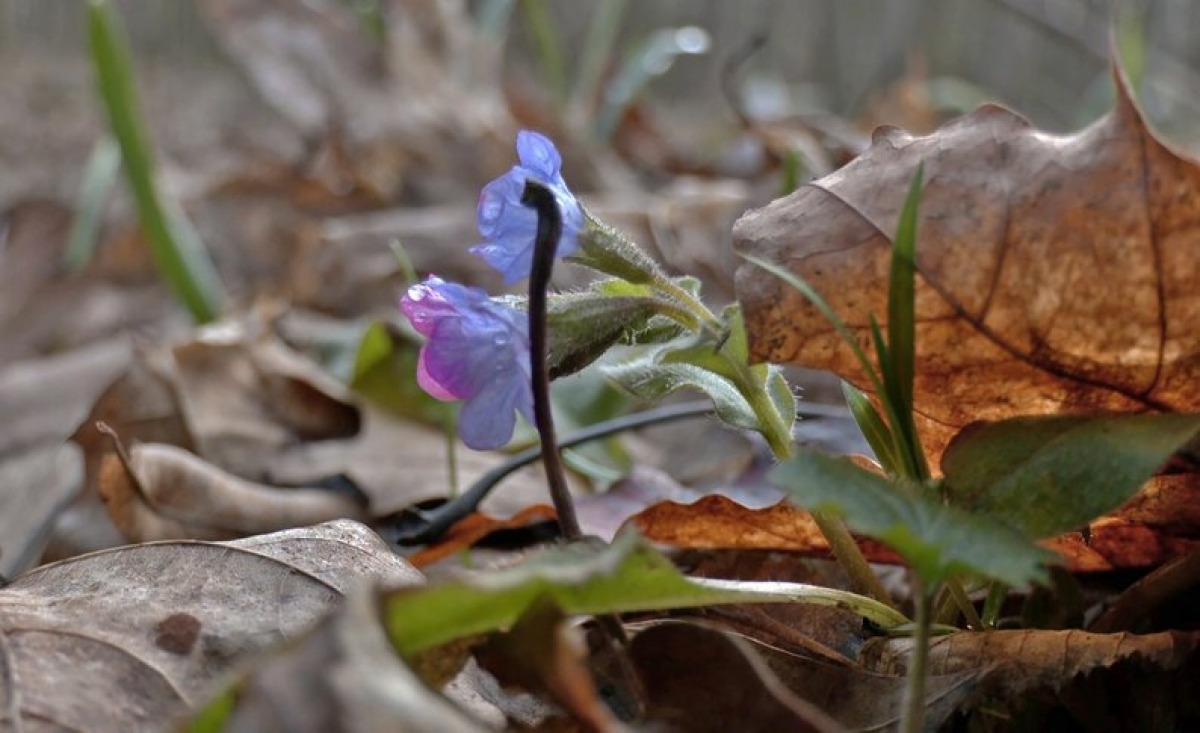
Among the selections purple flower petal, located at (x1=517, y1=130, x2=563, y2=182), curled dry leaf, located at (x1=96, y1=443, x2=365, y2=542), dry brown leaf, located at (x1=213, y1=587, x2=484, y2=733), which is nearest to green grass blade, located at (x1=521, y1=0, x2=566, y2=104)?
curled dry leaf, located at (x1=96, y1=443, x2=365, y2=542)

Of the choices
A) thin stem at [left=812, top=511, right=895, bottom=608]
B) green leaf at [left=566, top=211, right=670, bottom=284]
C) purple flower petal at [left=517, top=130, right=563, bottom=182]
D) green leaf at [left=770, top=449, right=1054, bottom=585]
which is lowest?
thin stem at [left=812, top=511, right=895, bottom=608]

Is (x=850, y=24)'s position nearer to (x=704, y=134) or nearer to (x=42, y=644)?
(x=704, y=134)

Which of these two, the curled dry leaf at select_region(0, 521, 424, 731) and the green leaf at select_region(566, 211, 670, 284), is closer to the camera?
the curled dry leaf at select_region(0, 521, 424, 731)

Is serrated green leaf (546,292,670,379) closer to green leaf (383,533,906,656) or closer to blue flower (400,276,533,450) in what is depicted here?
blue flower (400,276,533,450)

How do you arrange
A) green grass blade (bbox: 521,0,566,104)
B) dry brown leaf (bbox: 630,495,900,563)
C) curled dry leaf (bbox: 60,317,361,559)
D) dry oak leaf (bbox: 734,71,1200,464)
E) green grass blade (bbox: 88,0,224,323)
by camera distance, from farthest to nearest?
green grass blade (bbox: 521,0,566,104), green grass blade (bbox: 88,0,224,323), curled dry leaf (bbox: 60,317,361,559), dry brown leaf (bbox: 630,495,900,563), dry oak leaf (bbox: 734,71,1200,464)

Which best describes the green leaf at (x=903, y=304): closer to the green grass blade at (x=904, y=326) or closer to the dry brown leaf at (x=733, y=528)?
the green grass blade at (x=904, y=326)

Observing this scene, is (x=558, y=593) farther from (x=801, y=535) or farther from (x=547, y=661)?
(x=801, y=535)
